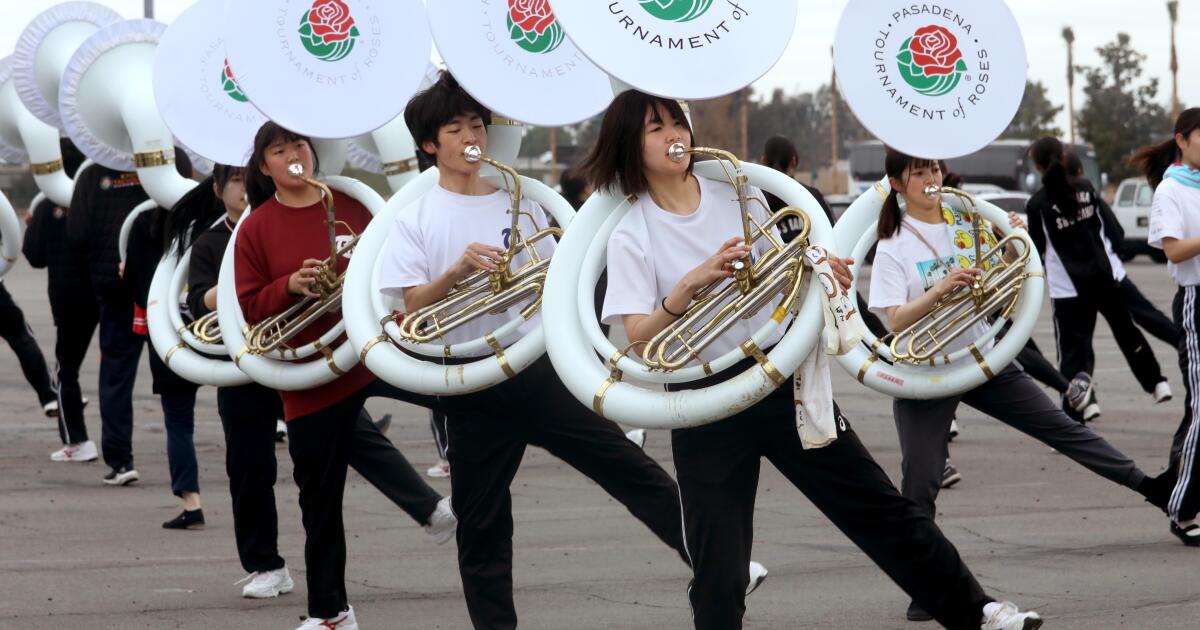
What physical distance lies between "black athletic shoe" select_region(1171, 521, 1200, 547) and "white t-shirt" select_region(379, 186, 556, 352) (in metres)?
2.92

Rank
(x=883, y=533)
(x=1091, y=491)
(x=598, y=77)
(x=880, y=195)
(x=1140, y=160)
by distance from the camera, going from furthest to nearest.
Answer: (x=1091, y=491), (x=1140, y=160), (x=880, y=195), (x=598, y=77), (x=883, y=533)

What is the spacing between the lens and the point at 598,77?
454 cm

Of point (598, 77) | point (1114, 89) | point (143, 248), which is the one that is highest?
point (598, 77)

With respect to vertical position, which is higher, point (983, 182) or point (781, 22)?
point (781, 22)

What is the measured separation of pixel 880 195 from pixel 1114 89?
2437 inches

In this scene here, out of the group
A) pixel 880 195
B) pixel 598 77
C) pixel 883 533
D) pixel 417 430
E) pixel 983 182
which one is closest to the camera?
pixel 883 533

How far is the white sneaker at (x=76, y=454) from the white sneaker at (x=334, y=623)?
161 inches

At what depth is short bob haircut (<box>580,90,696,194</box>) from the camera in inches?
149

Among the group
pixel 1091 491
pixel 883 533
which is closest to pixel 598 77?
pixel 883 533

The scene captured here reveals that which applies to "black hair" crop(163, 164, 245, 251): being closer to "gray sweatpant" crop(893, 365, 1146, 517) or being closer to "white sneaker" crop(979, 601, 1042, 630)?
"gray sweatpant" crop(893, 365, 1146, 517)

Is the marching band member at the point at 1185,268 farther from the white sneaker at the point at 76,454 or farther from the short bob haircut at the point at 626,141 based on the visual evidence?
the white sneaker at the point at 76,454

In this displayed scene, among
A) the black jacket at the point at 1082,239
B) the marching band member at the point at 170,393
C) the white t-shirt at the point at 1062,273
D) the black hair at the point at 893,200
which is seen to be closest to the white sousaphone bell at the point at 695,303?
the black hair at the point at 893,200

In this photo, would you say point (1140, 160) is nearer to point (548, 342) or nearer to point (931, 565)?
point (931, 565)

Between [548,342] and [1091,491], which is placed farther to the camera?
[1091,491]
